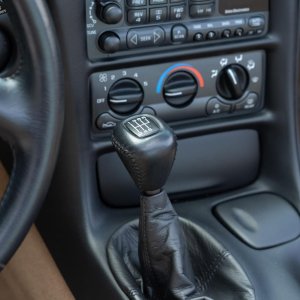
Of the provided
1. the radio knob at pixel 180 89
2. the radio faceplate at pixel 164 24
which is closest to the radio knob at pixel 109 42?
the radio faceplate at pixel 164 24

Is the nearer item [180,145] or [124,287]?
[124,287]

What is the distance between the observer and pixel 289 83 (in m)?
1.08

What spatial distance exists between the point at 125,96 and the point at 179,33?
11 cm

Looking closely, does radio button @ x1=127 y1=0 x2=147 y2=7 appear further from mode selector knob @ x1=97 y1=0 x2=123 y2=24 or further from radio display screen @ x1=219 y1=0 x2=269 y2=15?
radio display screen @ x1=219 y1=0 x2=269 y2=15

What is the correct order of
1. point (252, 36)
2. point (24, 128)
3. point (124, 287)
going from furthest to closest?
point (252, 36) < point (124, 287) < point (24, 128)

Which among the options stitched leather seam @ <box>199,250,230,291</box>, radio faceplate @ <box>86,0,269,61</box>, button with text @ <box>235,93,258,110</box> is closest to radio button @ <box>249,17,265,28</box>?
radio faceplate @ <box>86,0,269,61</box>

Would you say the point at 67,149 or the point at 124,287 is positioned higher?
the point at 67,149

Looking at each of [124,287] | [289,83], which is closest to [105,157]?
[124,287]

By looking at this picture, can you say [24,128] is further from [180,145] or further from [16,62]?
[180,145]

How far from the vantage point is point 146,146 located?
2.55 feet

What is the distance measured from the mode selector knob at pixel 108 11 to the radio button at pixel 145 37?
42 mm

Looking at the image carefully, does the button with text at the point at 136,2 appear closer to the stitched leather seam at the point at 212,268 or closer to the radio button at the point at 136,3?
the radio button at the point at 136,3

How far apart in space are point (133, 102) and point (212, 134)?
151 mm

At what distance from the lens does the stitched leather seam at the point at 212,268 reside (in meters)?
0.97
